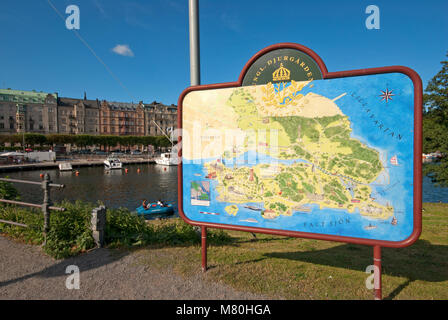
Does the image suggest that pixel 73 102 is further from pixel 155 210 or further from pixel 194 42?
pixel 194 42

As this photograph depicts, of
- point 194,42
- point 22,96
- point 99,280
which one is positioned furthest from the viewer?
point 22,96

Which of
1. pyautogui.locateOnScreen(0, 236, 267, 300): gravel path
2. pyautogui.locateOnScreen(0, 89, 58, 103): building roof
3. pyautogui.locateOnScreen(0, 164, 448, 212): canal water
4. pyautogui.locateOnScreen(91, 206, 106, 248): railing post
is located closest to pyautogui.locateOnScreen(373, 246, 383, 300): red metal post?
pyautogui.locateOnScreen(0, 236, 267, 300): gravel path

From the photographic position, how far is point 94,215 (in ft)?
19.7

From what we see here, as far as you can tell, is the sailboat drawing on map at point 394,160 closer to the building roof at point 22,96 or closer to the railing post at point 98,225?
the railing post at point 98,225

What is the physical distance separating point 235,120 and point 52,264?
4.80 metres

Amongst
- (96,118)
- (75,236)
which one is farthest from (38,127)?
(75,236)

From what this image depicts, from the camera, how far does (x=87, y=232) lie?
627 cm

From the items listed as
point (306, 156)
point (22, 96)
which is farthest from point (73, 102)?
point (306, 156)

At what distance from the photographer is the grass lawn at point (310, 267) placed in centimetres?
434

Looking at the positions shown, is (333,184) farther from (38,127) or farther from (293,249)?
(38,127)

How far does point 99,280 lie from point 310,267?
4.12 m

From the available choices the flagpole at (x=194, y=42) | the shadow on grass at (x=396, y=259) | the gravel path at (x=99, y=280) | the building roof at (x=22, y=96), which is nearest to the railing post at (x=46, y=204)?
the gravel path at (x=99, y=280)

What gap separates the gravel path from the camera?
4223mm
